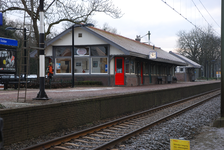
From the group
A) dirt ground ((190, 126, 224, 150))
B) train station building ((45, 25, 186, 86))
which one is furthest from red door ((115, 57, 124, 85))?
dirt ground ((190, 126, 224, 150))

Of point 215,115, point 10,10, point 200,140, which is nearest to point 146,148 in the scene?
point 200,140

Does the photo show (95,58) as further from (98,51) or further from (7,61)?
(7,61)

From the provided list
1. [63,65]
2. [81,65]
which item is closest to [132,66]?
[81,65]

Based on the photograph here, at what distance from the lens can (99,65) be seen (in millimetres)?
23641

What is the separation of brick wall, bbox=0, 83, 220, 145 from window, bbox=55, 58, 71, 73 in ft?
38.8

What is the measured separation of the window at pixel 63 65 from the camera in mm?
24484

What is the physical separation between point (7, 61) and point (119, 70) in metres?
8.94

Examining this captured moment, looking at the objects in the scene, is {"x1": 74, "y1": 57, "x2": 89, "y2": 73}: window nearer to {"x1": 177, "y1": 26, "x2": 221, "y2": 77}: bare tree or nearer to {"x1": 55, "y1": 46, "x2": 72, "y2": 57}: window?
{"x1": 55, "y1": 46, "x2": 72, "y2": 57}: window

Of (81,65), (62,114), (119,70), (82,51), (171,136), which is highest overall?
(82,51)

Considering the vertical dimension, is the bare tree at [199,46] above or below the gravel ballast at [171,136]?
above

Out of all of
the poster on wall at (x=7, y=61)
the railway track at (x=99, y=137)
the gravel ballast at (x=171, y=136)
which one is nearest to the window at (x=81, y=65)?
the poster on wall at (x=7, y=61)

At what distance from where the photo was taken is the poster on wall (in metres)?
19.1

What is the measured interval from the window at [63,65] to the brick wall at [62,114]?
38.8ft

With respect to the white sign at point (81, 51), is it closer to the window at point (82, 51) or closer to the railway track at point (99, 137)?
the window at point (82, 51)
